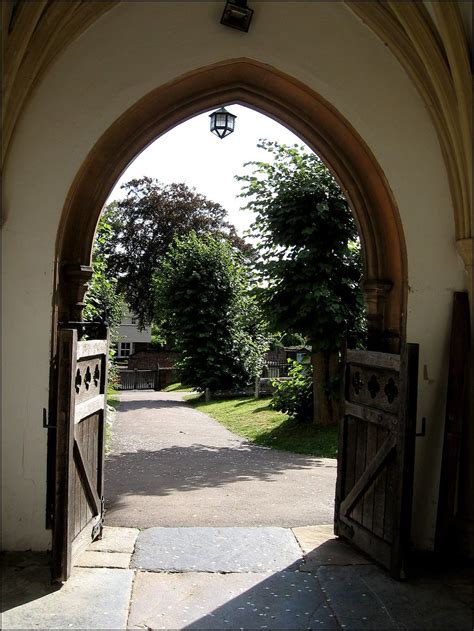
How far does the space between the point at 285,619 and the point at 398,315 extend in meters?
2.52

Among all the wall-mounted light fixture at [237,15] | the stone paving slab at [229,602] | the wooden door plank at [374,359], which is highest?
the wall-mounted light fixture at [237,15]

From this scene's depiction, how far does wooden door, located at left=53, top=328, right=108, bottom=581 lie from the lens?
4.20 meters

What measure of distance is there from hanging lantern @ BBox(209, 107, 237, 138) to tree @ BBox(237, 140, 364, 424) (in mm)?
3683

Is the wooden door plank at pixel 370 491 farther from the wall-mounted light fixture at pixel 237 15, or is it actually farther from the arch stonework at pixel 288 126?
the wall-mounted light fixture at pixel 237 15

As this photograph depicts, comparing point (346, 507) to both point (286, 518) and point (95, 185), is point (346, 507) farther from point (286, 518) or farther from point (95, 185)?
point (95, 185)

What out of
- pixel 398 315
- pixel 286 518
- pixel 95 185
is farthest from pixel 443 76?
pixel 286 518

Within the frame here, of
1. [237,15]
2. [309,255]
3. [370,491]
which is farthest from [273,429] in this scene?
[237,15]

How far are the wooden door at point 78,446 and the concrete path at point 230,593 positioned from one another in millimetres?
217

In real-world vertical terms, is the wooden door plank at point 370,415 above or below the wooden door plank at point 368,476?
above

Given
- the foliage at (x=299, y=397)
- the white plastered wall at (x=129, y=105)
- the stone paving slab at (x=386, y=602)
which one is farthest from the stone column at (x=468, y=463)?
the foliage at (x=299, y=397)

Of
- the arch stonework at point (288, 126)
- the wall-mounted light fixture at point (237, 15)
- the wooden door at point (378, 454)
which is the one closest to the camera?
the wooden door at point (378, 454)

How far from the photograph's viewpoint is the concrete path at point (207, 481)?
6.09 metres

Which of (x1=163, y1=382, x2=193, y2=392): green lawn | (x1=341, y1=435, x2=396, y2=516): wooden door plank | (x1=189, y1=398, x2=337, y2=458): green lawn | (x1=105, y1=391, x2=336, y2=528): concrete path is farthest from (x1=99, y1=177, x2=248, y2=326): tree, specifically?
(x1=341, y1=435, x2=396, y2=516): wooden door plank

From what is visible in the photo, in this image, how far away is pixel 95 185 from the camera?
5129 millimetres
